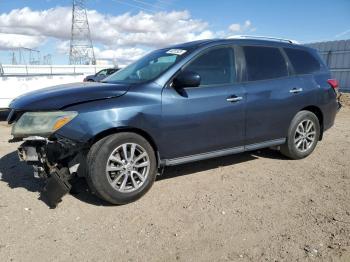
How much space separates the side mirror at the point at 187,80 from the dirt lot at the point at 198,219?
130 cm

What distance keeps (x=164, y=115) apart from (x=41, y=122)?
1342 millimetres

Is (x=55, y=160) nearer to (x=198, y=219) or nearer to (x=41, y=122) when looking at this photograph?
(x=41, y=122)

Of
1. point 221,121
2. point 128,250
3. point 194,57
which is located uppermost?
point 194,57

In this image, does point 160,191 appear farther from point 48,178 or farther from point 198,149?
point 48,178

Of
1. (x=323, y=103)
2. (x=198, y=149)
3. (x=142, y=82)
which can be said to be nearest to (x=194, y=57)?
(x=142, y=82)

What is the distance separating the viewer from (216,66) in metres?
4.70

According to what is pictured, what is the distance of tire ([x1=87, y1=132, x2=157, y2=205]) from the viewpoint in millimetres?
3799

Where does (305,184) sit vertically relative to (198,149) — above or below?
below

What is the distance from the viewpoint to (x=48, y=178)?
12.9 feet

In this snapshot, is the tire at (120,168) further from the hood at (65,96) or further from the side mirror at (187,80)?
the side mirror at (187,80)

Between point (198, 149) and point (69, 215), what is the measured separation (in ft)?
5.62

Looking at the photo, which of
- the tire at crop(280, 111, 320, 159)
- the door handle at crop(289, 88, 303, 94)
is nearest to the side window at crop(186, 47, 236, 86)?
the door handle at crop(289, 88, 303, 94)

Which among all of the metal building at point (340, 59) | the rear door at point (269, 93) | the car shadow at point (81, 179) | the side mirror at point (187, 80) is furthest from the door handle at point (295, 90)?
the metal building at point (340, 59)

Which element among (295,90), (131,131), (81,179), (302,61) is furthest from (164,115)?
(302,61)
